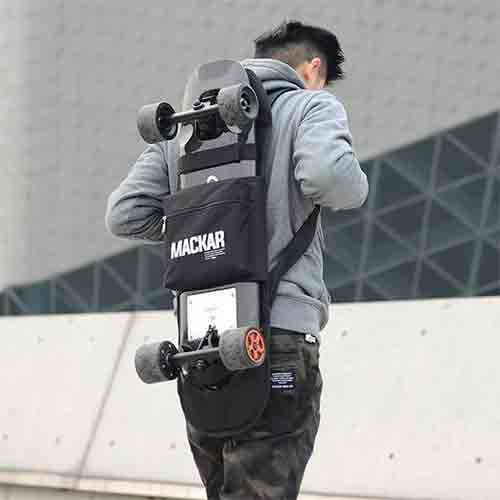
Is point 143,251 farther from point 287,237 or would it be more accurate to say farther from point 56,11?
point 287,237

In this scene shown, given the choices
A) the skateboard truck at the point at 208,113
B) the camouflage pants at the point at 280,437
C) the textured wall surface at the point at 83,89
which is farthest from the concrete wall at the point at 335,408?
the textured wall surface at the point at 83,89

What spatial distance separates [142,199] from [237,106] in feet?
1.55

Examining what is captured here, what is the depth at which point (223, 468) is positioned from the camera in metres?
2.66

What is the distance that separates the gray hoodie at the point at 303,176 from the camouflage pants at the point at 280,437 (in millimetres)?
81

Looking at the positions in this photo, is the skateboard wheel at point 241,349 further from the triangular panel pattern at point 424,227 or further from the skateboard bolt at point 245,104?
the triangular panel pattern at point 424,227

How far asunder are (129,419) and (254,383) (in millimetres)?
2790

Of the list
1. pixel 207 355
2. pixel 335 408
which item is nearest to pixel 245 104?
pixel 207 355

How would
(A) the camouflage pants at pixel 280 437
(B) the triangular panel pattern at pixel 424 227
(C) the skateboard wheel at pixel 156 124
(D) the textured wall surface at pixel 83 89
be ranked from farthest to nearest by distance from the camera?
(B) the triangular panel pattern at pixel 424 227, (D) the textured wall surface at pixel 83 89, (C) the skateboard wheel at pixel 156 124, (A) the camouflage pants at pixel 280 437

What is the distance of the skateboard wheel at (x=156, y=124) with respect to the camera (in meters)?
2.75

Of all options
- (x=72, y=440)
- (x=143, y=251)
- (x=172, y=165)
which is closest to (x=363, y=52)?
(x=143, y=251)

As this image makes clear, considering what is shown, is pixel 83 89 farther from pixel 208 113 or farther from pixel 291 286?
pixel 291 286

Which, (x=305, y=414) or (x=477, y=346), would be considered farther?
(x=477, y=346)

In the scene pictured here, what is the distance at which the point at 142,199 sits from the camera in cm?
291

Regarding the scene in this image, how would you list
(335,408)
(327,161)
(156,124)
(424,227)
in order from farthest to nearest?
(424,227)
(335,408)
(156,124)
(327,161)
